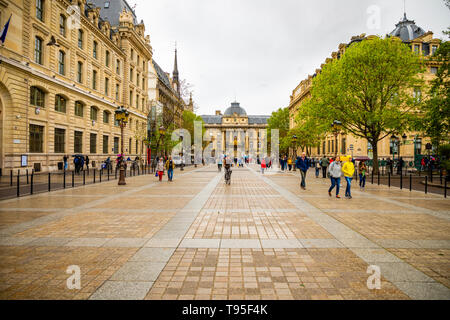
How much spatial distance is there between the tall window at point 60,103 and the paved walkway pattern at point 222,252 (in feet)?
70.4

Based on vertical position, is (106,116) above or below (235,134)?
below

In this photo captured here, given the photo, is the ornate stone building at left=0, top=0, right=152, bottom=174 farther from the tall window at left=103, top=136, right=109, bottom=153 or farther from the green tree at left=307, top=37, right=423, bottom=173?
the green tree at left=307, top=37, right=423, bottom=173

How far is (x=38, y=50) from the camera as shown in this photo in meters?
23.5

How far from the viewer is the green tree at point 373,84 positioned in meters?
23.8

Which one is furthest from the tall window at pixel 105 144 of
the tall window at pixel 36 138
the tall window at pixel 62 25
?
the tall window at pixel 62 25

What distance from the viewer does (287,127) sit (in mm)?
73000

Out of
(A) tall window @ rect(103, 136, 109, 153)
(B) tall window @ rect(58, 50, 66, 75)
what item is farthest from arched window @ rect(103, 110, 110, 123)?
(B) tall window @ rect(58, 50, 66, 75)

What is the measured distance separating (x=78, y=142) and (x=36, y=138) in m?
6.67

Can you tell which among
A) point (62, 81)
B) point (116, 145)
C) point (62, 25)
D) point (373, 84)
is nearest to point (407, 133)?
point (373, 84)

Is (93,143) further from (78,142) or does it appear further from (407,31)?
(407,31)
